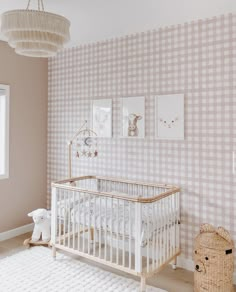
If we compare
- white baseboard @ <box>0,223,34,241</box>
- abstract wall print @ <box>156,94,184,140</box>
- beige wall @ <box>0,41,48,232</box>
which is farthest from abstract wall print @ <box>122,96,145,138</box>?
white baseboard @ <box>0,223,34,241</box>

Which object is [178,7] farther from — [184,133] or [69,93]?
[69,93]

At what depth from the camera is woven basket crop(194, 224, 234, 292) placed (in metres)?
2.46

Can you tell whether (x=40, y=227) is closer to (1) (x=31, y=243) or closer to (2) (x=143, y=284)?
(1) (x=31, y=243)

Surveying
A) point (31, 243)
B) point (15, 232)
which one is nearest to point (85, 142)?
point (31, 243)

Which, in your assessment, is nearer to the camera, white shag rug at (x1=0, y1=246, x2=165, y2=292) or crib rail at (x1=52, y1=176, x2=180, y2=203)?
white shag rug at (x1=0, y1=246, x2=165, y2=292)

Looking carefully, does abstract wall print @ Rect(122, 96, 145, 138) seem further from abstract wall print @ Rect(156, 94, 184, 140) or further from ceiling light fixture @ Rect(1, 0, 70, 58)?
ceiling light fixture @ Rect(1, 0, 70, 58)

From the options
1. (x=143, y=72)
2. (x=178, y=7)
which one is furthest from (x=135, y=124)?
(x=178, y=7)

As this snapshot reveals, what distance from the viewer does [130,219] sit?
2592 millimetres

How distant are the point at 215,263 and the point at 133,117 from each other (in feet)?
5.46

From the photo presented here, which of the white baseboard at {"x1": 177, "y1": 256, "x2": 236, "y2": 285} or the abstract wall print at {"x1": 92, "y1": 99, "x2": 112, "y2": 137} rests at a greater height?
the abstract wall print at {"x1": 92, "y1": 99, "x2": 112, "y2": 137}

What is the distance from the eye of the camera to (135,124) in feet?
11.0

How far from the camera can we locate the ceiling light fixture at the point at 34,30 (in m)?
1.79

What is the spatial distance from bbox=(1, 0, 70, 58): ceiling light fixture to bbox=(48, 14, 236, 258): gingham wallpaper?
4.58 ft

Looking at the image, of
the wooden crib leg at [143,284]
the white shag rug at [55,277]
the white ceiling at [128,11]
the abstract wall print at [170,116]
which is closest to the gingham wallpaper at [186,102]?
the abstract wall print at [170,116]
